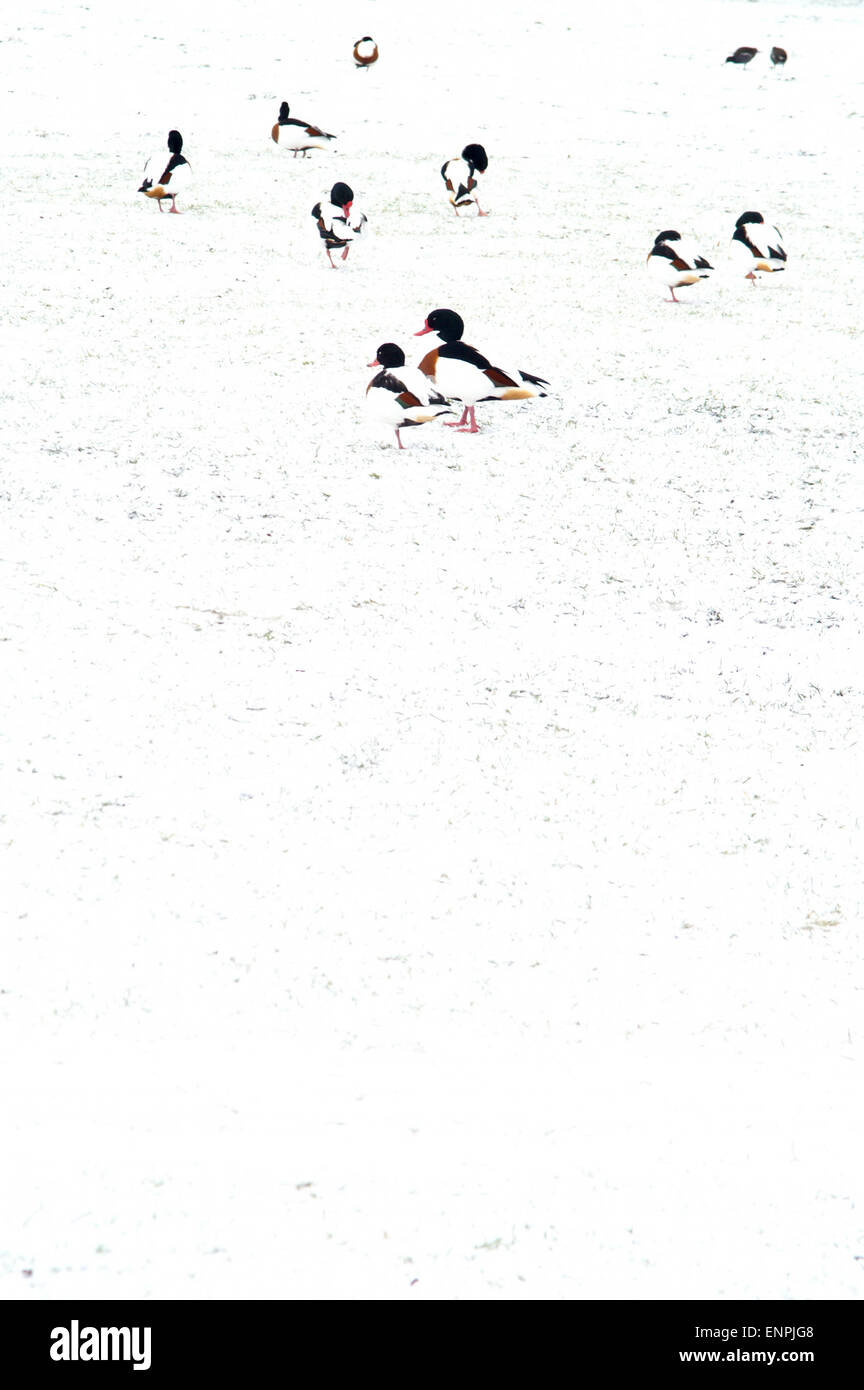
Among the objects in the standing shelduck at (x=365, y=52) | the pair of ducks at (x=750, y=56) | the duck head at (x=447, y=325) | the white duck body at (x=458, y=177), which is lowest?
the duck head at (x=447, y=325)

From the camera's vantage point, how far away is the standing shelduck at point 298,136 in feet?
85.4

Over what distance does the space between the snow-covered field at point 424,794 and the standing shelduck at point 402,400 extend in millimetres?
391

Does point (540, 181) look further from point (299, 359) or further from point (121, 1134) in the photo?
point (121, 1134)

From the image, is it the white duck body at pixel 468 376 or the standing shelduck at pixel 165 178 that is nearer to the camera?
the white duck body at pixel 468 376

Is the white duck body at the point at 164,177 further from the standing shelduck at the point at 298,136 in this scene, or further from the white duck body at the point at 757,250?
the white duck body at the point at 757,250

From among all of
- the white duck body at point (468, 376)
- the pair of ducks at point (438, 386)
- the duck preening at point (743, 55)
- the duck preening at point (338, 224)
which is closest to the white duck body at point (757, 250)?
the duck preening at point (338, 224)

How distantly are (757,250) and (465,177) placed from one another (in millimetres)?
7190

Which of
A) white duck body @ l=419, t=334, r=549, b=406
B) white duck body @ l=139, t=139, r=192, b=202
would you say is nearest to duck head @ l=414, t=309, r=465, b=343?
white duck body @ l=419, t=334, r=549, b=406

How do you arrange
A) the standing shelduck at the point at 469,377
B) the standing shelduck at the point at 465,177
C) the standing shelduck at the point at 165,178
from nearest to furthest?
the standing shelduck at the point at 469,377 → the standing shelduck at the point at 165,178 → the standing shelduck at the point at 465,177

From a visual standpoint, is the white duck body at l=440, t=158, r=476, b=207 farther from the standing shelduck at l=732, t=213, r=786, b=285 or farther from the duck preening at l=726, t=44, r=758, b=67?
the duck preening at l=726, t=44, r=758, b=67

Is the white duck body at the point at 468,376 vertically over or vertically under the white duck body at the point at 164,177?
under

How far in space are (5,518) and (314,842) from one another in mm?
4853

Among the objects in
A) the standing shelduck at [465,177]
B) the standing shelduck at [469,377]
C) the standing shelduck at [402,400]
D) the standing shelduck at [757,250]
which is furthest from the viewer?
the standing shelduck at [465,177]

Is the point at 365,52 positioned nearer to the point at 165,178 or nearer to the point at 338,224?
the point at 165,178
